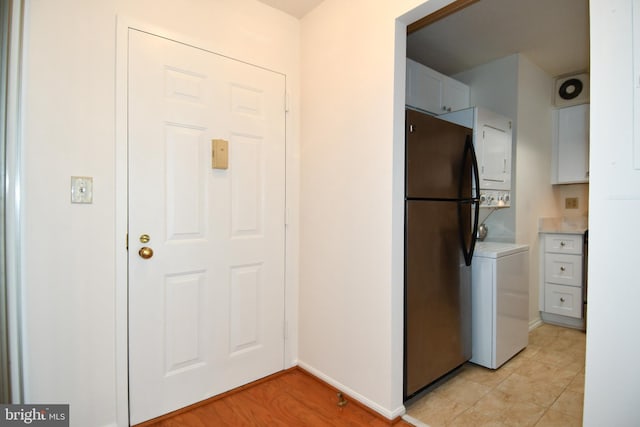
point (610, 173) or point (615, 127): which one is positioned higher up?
point (615, 127)

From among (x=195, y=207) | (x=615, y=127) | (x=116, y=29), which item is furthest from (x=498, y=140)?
(x=116, y=29)

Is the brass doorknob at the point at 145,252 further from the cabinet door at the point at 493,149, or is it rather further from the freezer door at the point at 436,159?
the cabinet door at the point at 493,149

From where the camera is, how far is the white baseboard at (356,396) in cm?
174

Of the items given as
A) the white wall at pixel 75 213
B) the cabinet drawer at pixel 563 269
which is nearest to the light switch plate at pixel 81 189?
the white wall at pixel 75 213

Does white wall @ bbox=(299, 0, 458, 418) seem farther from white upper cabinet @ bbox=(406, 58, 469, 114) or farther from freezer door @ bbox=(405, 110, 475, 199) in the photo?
white upper cabinet @ bbox=(406, 58, 469, 114)

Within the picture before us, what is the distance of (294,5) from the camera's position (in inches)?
84.7

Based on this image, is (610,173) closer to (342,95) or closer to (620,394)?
(620,394)

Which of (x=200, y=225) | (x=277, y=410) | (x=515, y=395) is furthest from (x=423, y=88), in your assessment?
(x=277, y=410)

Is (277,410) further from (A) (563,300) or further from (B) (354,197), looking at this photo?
(A) (563,300)

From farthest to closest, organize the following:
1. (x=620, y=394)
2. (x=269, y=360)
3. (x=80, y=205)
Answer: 1. (x=269, y=360)
2. (x=80, y=205)
3. (x=620, y=394)

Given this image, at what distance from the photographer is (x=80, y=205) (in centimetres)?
152

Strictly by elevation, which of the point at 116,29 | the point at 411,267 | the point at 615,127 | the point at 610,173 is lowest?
the point at 411,267

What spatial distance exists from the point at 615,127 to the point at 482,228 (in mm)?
2049

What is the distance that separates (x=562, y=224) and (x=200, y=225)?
12.5ft
